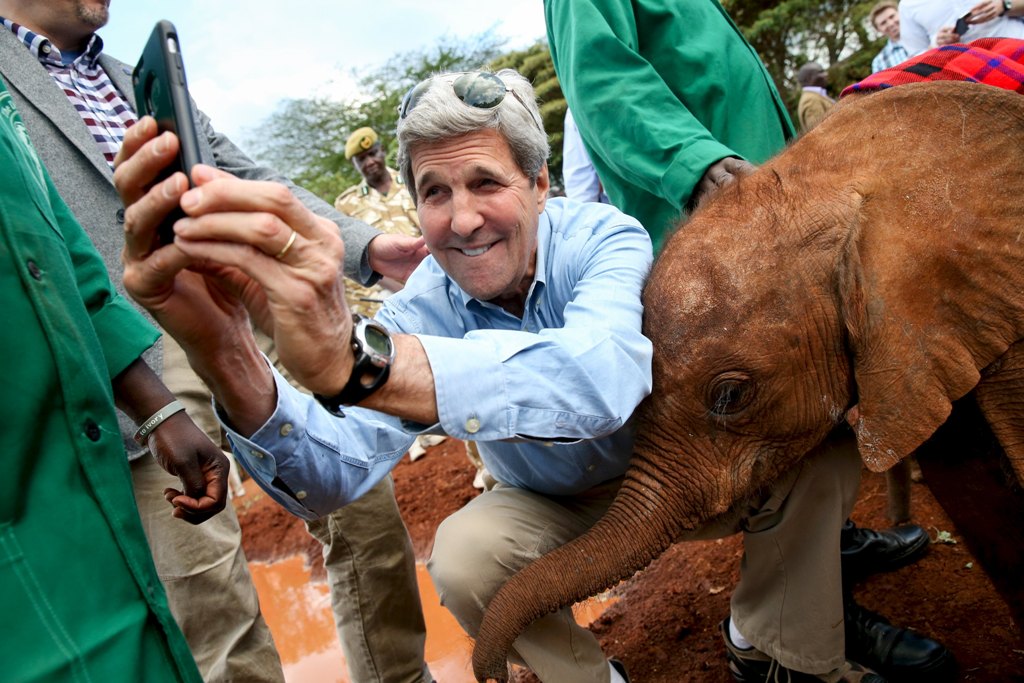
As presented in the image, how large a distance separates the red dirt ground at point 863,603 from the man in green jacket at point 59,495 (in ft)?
7.25

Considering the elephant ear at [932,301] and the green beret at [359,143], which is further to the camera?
the green beret at [359,143]

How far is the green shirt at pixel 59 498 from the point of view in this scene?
1.44 m

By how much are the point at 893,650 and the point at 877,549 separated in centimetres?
64

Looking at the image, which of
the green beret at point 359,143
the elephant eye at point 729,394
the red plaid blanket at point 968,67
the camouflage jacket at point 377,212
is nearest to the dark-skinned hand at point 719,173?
the red plaid blanket at point 968,67

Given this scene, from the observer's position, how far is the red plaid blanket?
2.49 meters

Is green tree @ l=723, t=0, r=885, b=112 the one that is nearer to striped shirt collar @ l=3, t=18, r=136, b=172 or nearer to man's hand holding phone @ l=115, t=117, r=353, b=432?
striped shirt collar @ l=3, t=18, r=136, b=172

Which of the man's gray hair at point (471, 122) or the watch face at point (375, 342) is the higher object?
the man's gray hair at point (471, 122)

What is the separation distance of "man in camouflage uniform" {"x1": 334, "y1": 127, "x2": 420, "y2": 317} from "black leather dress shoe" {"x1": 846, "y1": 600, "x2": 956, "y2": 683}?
540cm

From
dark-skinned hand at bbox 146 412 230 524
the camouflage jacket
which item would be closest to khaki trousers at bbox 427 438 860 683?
dark-skinned hand at bbox 146 412 230 524

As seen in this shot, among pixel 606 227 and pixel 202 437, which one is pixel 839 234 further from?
pixel 202 437

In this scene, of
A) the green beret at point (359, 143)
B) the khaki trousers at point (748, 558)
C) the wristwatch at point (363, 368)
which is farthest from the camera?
the green beret at point (359, 143)

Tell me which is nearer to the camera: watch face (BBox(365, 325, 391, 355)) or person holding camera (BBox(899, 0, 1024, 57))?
watch face (BBox(365, 325, 391, 355))

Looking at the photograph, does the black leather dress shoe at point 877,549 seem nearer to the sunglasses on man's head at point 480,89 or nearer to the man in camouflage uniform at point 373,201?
the sunglasses on man's head at point 480,89

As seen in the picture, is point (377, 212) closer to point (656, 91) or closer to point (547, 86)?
point (656, 91)
